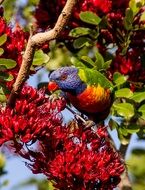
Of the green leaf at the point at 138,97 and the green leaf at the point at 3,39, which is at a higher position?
the green leaf at the point at 3,39

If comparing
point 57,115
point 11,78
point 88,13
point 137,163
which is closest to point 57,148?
point 57,115

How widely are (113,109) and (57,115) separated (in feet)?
1.69

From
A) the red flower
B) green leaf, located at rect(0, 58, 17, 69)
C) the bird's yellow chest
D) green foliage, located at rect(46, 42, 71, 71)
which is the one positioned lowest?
green foliage, located at rect(46, 42, 71, 71)

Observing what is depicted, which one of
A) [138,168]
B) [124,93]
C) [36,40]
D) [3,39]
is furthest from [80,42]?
[138,168]

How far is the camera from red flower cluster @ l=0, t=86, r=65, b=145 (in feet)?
7.45

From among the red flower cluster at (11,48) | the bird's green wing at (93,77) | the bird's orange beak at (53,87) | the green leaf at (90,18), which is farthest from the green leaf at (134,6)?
the red flower cluster at (11,48)

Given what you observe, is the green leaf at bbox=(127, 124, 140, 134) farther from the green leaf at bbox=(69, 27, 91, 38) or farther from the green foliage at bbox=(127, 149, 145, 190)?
the green foliage at bbox=(127, 149, 145, 190)

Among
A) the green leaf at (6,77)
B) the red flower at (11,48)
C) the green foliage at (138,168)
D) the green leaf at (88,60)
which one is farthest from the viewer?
the green foliage at (138,168)

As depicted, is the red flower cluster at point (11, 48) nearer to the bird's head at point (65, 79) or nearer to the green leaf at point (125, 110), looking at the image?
the bird's head at point (65, 79)

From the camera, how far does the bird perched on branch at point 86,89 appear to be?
9.20ft

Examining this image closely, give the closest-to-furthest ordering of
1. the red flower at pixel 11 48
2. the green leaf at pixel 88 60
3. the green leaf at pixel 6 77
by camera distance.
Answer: the green leaf at pixel 6 77
the red flower at pixel 11 48
the green leaf at pixel 88 60

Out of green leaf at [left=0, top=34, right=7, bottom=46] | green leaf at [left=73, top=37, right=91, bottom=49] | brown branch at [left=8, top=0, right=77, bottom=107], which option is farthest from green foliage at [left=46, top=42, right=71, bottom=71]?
brown branch at [left=8, top=0, right=77, bottom=107]

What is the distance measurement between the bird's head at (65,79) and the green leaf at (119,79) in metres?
0.21

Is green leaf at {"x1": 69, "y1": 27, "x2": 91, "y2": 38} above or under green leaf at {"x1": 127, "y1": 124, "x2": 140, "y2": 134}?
above
